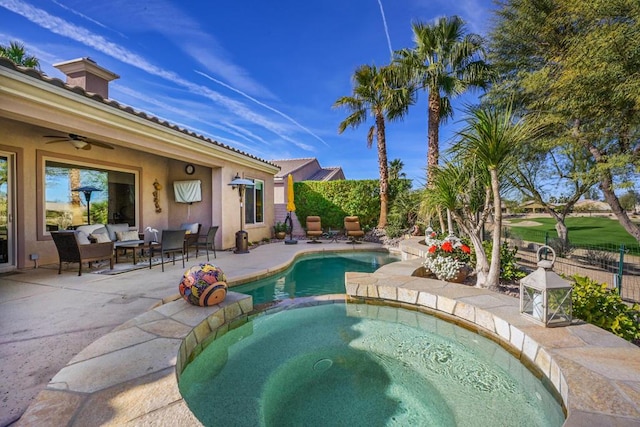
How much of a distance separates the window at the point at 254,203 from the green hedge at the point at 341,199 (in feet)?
10.4

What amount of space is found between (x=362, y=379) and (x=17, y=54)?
50.7 ft

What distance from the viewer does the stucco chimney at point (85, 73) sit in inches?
317

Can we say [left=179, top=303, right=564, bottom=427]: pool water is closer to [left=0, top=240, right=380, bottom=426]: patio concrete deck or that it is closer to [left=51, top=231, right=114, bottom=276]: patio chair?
[left=0, top=240, right=380, bottom=426]: patio concrete deck

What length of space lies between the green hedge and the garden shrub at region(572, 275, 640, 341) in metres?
10.2

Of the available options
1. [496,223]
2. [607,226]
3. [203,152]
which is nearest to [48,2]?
[203,152]

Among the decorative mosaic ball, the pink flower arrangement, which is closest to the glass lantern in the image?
the pink flower arrangement

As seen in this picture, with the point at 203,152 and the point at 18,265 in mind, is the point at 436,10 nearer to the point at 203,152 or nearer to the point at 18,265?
the point at 203,152

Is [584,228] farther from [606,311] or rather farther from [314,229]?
[606,311]

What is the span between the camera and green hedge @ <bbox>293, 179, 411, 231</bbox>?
14.1 metres

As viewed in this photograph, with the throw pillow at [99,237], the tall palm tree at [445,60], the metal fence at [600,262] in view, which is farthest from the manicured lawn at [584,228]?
the throw pillow at [99,237]

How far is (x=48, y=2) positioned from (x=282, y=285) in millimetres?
7864

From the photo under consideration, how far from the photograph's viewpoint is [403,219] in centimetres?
1265

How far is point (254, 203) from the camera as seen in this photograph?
1180cm

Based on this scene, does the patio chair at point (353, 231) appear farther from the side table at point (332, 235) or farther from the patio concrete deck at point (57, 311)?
the patio concrete deck at point (57, 311)
